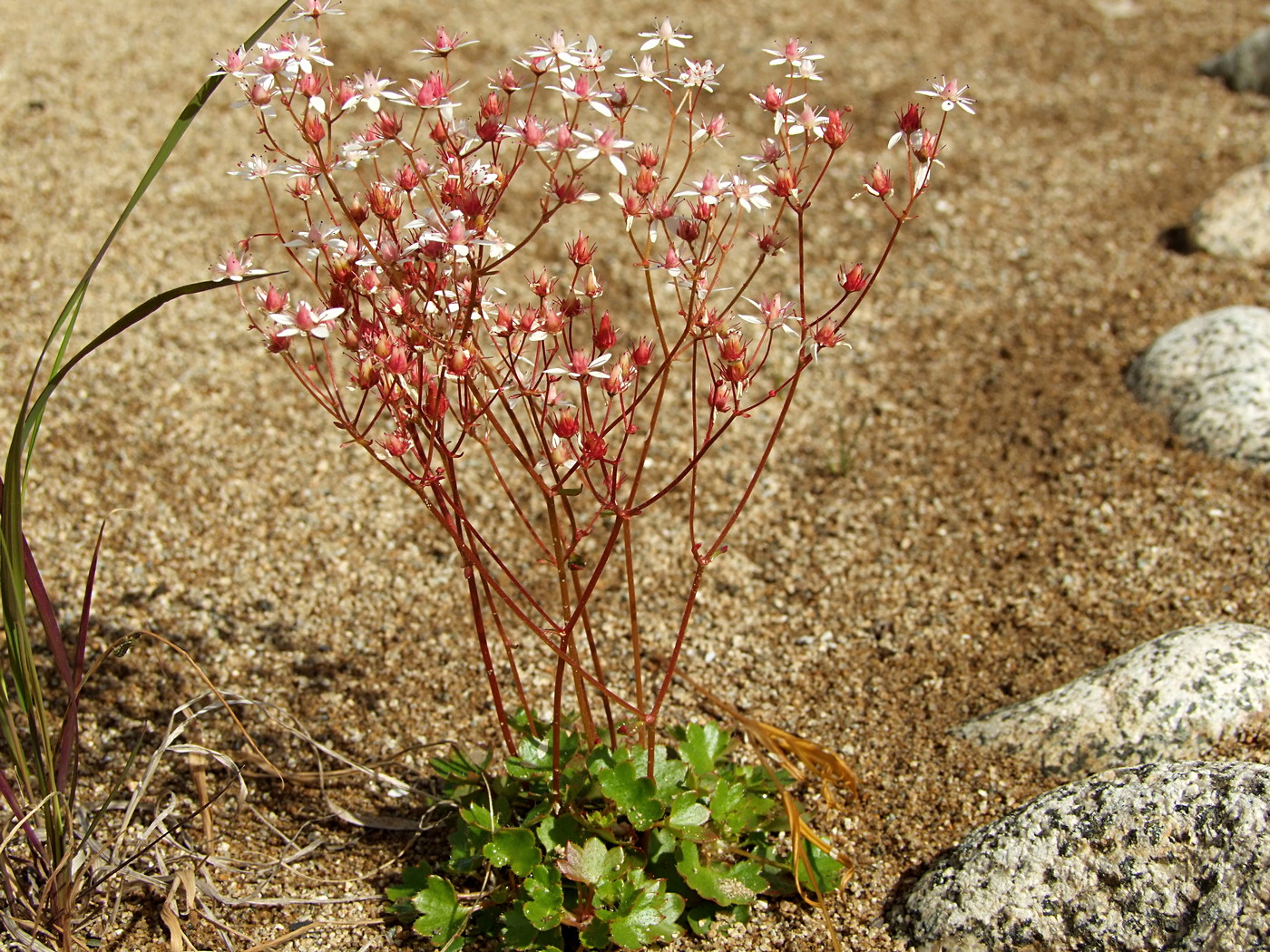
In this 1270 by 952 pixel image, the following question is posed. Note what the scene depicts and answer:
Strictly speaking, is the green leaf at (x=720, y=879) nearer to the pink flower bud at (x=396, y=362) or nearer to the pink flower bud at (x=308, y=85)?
the pink flower bud at (x=396, y=362)

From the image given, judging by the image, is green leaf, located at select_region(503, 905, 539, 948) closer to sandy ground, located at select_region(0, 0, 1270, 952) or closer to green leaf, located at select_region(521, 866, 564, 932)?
green leaf, located at select_region(521, 866, 564, 932)

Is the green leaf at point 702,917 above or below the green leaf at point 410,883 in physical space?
below

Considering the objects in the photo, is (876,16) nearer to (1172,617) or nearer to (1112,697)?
(1172,617)

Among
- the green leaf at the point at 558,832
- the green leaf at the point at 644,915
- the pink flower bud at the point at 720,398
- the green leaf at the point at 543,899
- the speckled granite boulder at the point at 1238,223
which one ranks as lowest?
the green leaf at the point at 644,915

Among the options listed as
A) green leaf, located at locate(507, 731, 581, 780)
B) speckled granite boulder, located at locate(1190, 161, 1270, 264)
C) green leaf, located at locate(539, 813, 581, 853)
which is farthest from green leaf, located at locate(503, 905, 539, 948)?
speckled granite boulder, located at locate(1190, 161, 1270, 264)

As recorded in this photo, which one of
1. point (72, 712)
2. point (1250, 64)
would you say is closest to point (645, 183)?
point (72, 712)

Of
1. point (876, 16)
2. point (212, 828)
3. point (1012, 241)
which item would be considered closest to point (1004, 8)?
point (876, 16)

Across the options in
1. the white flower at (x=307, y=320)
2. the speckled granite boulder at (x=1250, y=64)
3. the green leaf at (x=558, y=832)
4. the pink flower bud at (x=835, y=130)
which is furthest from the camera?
the speckled granite boulder at (x=1250, y=64)

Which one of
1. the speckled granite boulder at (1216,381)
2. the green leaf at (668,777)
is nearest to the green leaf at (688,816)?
the green leaf at (668,777)
